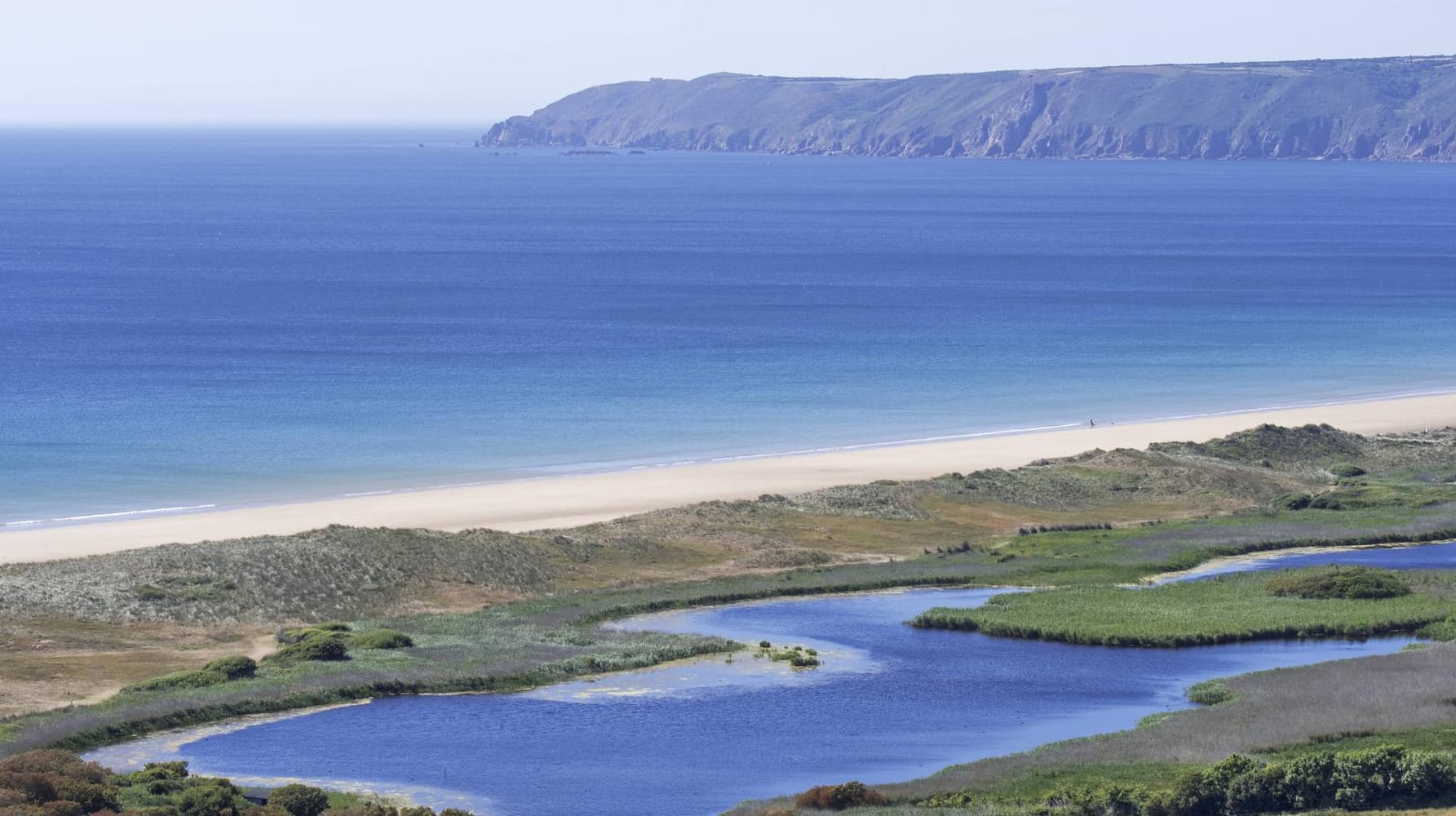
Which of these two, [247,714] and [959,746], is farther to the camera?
[247,714]

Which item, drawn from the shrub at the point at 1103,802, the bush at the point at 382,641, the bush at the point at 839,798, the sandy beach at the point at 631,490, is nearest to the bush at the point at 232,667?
the bush at the point at 382,641

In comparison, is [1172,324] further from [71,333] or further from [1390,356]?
[71,333]

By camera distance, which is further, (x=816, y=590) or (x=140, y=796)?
(x=816, y=590)

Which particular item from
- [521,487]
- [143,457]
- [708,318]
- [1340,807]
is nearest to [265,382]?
[143,457]

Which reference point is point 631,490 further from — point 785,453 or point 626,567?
point 626,567

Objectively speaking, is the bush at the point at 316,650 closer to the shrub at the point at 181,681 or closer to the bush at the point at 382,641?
the bush at the point at 382,641

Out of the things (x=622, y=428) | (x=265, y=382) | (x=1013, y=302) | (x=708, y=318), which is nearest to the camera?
(x=622, y=428)

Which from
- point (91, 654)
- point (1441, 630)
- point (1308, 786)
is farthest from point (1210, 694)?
point (91, 654)
